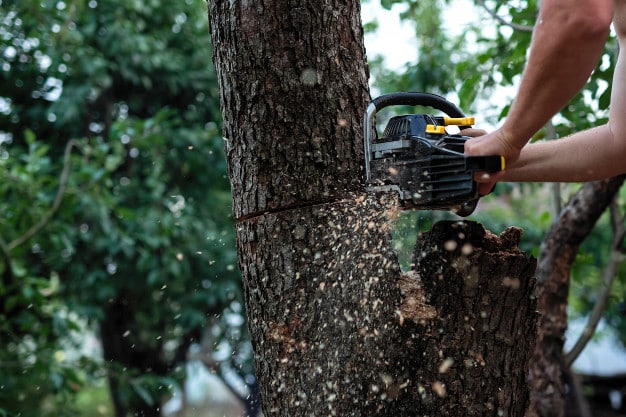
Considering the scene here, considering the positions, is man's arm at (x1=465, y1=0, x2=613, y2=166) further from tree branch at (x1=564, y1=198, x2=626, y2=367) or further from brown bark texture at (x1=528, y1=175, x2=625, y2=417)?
tree branch at (x1=564, y1=198, x2=626, y2=367)

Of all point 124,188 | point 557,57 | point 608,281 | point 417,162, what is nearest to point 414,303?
point 417,162

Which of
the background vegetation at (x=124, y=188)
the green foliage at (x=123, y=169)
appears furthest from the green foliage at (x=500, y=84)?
the green foliage at (x=123, y=169)

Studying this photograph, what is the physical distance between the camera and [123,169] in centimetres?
662

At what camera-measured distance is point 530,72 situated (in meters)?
1.55

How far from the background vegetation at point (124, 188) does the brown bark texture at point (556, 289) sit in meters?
1.09

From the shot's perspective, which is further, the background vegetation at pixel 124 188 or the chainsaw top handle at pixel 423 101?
the background vegetation at pixel 124 188

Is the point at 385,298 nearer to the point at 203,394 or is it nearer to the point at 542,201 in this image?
the point at 542,201

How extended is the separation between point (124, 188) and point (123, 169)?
62 centimetres

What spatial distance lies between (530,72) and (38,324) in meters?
4.30

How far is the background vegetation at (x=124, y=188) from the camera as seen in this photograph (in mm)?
4645

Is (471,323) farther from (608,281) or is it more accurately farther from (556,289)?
(608,281)

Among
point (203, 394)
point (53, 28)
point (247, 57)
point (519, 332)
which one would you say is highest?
point (53, 28)

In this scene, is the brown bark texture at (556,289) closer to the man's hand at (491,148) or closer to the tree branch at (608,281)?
the tree branch at (608,281)

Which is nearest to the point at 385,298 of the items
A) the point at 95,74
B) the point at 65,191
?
the point at 65,191
